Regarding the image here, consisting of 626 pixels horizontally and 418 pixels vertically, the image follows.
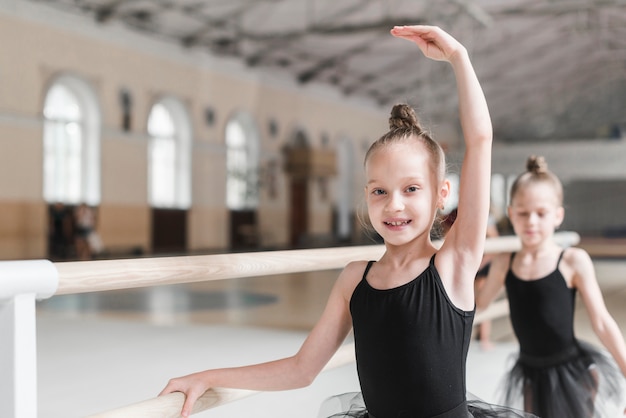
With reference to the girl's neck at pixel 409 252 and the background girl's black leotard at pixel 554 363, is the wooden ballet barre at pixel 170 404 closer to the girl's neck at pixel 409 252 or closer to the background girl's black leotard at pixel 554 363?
the girl's neck at pixel 409 252

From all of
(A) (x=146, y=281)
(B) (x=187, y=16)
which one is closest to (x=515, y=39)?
(B) (x=187, y=16)

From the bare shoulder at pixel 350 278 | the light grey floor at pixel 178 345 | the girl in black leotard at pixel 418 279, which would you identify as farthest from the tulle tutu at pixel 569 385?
the bare shoulder at pixel 350 278

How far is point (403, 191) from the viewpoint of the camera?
4.99 feet

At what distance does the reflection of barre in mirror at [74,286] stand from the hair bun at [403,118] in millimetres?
398

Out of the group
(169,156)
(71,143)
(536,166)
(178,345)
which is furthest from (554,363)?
(169,156)

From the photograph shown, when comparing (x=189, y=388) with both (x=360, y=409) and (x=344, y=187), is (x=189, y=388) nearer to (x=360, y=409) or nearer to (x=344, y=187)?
(x=360, y=409)

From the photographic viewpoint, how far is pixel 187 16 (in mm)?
16250

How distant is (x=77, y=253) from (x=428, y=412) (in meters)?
13.5

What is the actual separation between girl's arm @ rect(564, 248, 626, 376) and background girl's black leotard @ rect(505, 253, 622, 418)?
51 mm

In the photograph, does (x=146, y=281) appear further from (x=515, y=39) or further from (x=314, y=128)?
(x=314, y=128)

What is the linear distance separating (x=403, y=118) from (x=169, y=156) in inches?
630

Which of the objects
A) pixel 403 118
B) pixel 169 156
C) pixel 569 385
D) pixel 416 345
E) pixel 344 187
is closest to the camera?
pixel 416 345

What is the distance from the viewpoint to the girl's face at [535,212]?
256 centimetres

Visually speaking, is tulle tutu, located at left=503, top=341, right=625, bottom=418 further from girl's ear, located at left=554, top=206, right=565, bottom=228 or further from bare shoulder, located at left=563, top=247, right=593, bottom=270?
girl's ear, located at left=554, top=206, right=565, bottom=228
